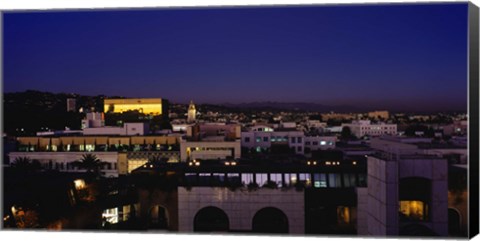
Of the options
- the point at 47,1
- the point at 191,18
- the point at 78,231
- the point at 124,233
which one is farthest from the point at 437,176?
the point at 191,18

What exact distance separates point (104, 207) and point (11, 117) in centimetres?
886

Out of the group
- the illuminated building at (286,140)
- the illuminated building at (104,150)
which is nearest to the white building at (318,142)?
the illuminated building at (286,140)

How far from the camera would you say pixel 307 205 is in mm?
8789

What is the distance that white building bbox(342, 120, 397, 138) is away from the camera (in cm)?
2778

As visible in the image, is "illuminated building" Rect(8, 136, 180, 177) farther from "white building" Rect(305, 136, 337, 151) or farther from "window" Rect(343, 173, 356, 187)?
"window" Rect(343, 173, 356, 187)

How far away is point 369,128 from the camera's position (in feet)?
98.9

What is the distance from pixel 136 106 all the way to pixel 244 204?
1726cm

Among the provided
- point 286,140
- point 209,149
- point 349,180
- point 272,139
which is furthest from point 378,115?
point 349,180

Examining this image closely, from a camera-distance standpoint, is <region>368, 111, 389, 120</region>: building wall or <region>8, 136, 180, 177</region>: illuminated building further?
<region>368, 111, 389, 120</region>: building wall

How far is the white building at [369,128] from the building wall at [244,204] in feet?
63.3

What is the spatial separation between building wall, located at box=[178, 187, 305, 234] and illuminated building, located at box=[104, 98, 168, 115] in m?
14.1

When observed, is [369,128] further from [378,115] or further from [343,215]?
[343,215]

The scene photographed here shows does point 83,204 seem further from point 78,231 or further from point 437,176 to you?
point 437,176

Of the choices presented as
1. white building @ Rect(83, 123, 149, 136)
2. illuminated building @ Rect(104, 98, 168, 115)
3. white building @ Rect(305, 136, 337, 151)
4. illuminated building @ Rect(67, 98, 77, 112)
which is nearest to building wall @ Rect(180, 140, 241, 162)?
illuminated building @ Rect(104, 98, 168, 115)
